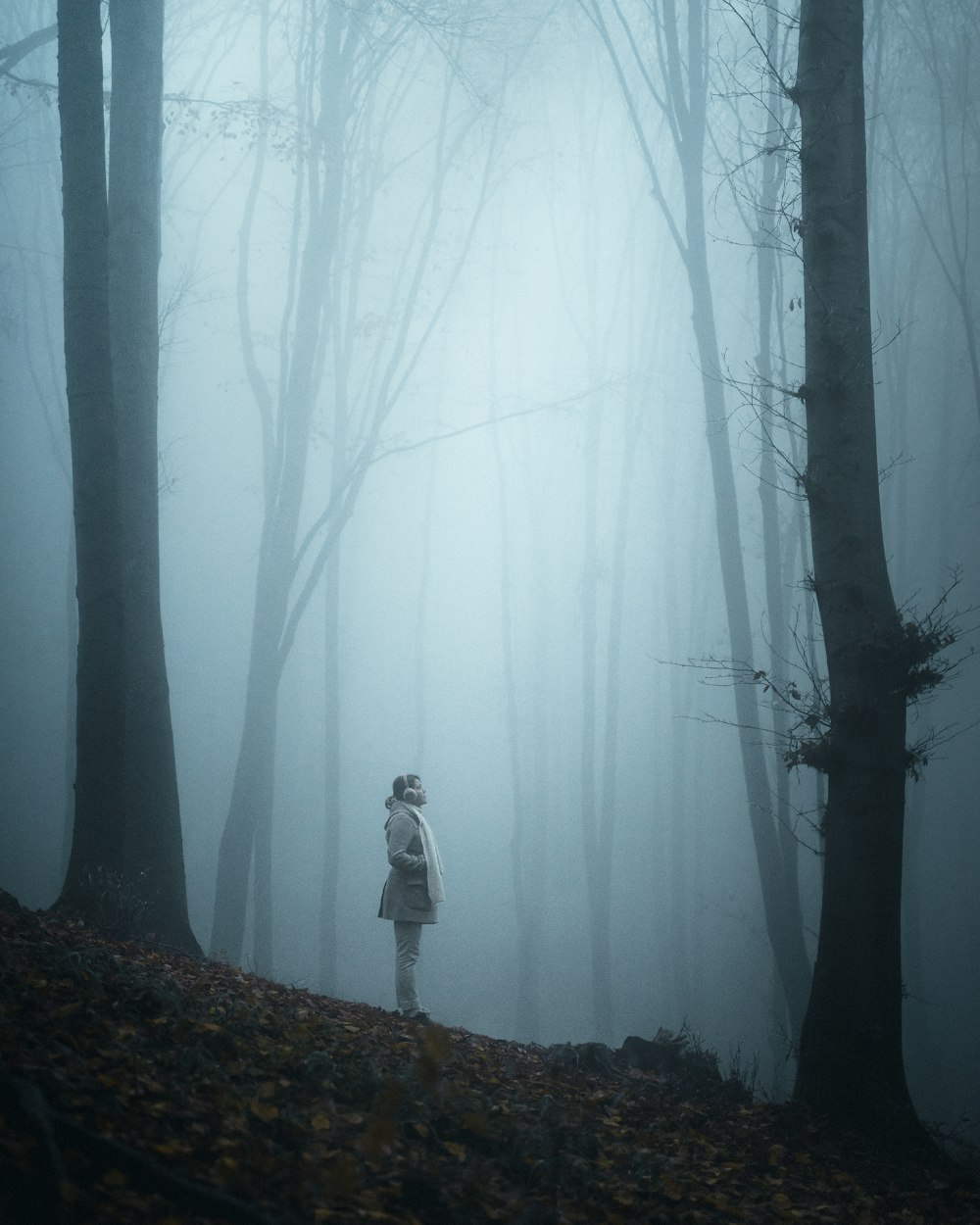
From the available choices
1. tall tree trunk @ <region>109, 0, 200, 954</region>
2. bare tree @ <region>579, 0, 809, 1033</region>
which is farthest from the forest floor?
bare tree @ <region>579, 0, 809, 1033</region>

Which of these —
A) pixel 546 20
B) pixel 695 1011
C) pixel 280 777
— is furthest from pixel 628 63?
pixel 695 1011

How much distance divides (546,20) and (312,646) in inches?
738

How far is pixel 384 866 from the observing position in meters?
23.9

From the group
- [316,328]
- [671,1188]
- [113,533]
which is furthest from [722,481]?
[671,1188]

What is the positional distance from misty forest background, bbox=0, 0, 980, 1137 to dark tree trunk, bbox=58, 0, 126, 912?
10.1 feet

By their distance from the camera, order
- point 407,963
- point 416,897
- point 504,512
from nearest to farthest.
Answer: point 407,963, point 416,897, point 504,512

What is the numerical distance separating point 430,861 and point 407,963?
2.58 feet

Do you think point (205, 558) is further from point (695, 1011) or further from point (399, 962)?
point (399, 962)

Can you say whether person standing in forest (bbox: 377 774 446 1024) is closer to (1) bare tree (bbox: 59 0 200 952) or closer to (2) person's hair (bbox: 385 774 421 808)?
(2) person's hair (bbox: 385 774 421 808)

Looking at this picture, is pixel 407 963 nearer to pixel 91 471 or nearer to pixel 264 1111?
pixel 264 1111

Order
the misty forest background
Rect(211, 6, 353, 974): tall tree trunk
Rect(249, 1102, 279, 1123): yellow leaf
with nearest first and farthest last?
Rect(249, 1102, 279, 1123): yellow leaf, Rect(211, 6, 353, 974): tall tree trunk, the misty forest background

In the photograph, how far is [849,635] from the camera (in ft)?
17.1

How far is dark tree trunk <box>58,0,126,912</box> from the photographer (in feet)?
20.6

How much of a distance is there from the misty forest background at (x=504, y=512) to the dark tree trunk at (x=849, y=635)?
536 centimetres
